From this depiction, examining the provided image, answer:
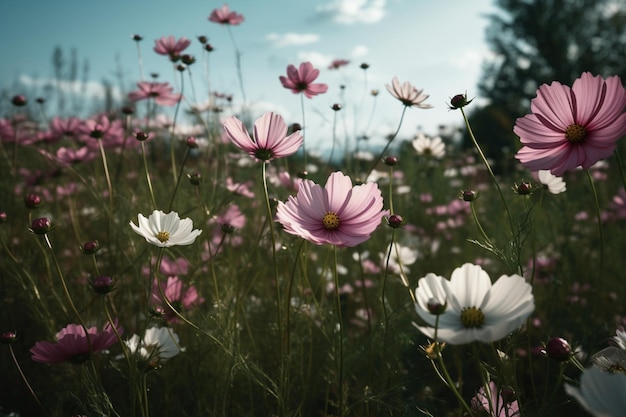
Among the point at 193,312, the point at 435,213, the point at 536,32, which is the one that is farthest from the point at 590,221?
the point at 536,32

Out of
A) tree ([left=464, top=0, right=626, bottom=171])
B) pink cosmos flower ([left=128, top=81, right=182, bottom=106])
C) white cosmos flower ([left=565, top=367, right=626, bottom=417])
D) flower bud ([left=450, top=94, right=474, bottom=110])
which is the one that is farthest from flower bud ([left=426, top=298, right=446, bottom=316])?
tree ([left=464, top=0, right=626, bottom=171])

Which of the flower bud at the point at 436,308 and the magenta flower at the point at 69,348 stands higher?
the flower bud at the point at 436,308

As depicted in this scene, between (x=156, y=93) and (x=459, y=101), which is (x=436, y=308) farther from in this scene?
(x=156, y=93)

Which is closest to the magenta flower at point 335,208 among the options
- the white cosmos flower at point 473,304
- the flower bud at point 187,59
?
the white cosmos flower at point 473,304

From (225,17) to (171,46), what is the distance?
276mm

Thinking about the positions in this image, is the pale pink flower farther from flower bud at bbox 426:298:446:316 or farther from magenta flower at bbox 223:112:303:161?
flower bud at bbox 426:298:446:316

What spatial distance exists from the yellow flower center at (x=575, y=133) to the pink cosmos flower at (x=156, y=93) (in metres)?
1.28

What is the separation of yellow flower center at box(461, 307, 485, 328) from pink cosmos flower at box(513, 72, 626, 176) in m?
0.23

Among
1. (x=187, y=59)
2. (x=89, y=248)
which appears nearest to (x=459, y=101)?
(x=89, y=248)

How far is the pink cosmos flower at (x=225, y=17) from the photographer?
1.63 m

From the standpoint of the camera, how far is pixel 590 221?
218cm

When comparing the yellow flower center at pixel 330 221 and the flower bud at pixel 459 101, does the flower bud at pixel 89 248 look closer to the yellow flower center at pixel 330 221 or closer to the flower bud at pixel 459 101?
the yellow flower center at pixel 330 221

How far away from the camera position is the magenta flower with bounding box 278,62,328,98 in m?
1.10

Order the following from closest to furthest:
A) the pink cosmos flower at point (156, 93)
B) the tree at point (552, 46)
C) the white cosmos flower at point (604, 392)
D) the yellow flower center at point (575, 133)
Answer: the white cosmos flower at point (604, 392)
the yellow flower center at point (575, 133)
the pink cosmos flower at point (156, 93)
the tree at point (552, 46)
